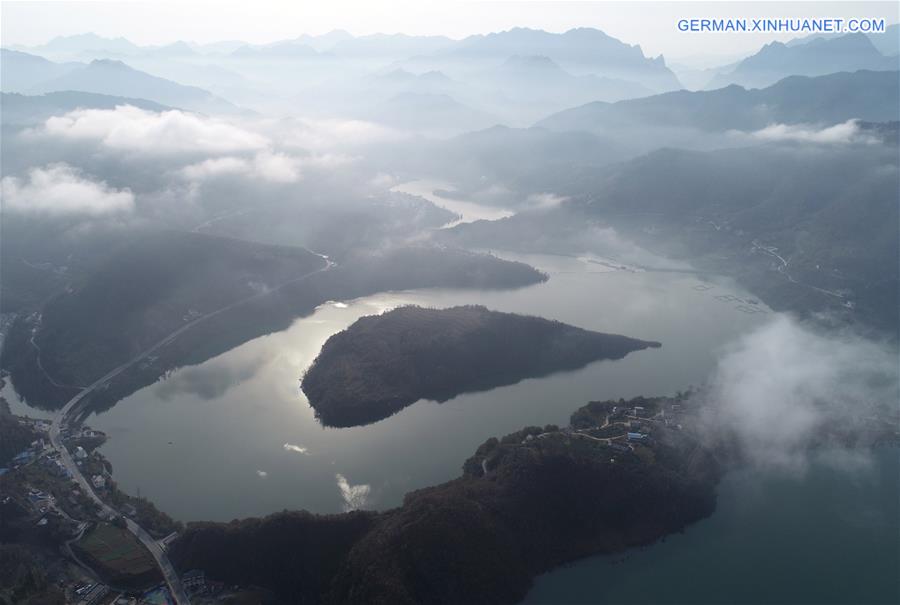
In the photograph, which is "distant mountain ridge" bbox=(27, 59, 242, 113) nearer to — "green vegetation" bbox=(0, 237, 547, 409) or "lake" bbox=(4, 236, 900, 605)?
"green vegetation" bbox=(0, 237, 547, 409)

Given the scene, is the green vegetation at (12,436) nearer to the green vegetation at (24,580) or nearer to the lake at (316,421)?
the lake at (316,421)

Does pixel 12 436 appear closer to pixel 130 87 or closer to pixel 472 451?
pixel 472 451

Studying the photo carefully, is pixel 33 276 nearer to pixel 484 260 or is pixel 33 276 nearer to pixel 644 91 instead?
pixel 484 260

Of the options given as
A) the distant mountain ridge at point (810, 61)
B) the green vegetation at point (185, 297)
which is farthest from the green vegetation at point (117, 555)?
the distant mountain ridge at point (810, 61)

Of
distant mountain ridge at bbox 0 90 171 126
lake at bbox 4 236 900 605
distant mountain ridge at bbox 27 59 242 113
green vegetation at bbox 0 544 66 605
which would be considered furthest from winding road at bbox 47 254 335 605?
distant mountain ridge at bbox 27 59 242 113

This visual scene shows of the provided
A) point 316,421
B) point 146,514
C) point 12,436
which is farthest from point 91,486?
point 316,421
